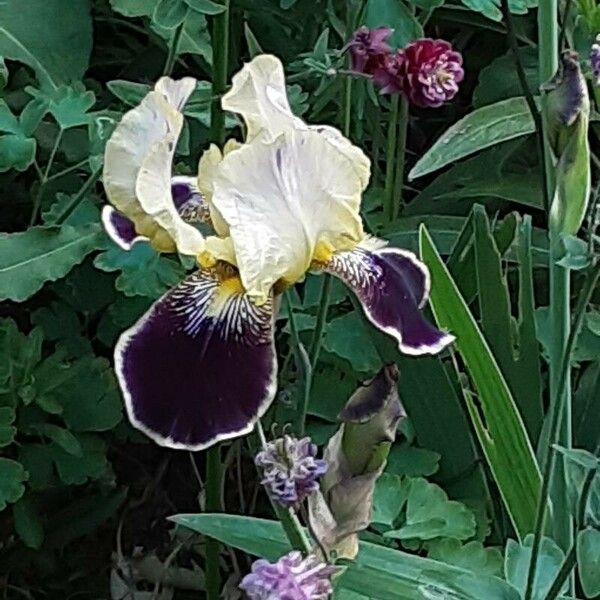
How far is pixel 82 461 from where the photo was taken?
1023 mm

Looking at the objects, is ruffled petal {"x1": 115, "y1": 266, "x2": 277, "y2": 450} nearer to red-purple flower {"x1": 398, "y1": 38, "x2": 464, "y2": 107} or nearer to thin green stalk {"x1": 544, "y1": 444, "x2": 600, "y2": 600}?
thin green stalk {"x1": 544, "y1": 444, "x2": 600, "y2": 600}

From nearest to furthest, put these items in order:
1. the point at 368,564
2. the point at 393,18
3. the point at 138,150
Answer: the point at 138,150, the point at 368,564, the point at 393,18

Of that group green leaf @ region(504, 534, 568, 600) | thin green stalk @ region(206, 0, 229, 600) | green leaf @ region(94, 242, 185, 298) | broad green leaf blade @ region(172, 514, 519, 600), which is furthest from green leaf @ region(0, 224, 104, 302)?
green leaf @ region(504, 534, 568, 600)

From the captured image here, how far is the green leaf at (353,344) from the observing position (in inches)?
39.1

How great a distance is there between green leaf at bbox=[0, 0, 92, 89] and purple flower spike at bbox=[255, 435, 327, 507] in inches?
24.3

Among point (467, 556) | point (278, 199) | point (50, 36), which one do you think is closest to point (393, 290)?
point (278, 199)

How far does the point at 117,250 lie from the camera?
2.93 ft

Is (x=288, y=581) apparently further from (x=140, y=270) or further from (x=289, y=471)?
(x=140, y=270)

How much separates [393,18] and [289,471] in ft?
1.62

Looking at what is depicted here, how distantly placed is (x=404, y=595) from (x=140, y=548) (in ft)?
1.84

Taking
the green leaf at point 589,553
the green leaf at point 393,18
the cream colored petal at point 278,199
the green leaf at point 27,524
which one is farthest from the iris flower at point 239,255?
the green leaf at point 27,524

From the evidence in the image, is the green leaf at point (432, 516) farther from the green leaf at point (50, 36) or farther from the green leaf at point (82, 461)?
the green leaf at point (50, 36)

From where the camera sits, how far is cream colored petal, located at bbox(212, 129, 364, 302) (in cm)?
60

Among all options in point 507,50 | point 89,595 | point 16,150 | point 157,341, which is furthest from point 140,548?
point 157,341
